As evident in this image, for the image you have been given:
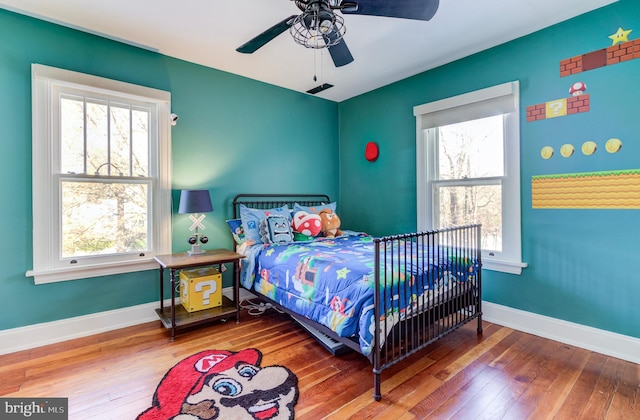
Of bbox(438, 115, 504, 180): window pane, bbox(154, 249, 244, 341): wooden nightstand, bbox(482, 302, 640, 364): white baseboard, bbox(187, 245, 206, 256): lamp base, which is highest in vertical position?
bbox(438, 115, 504, 180): window pane

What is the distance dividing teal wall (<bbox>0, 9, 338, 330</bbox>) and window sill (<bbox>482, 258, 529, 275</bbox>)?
228cm

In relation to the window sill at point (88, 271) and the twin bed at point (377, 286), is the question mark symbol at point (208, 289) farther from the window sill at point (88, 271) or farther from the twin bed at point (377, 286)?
the window sill at point (88, 271)

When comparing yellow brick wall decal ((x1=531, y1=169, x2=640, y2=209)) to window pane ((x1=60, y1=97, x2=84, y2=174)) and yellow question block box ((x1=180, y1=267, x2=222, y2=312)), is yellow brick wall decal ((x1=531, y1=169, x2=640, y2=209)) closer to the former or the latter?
yellow question block box ((x1=180, y1=267, x2=222, y2=312))

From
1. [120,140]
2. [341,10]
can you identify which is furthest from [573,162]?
[120,140]

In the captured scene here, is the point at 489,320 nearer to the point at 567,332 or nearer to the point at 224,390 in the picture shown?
the point at 567,332

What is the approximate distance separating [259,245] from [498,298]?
2.41m

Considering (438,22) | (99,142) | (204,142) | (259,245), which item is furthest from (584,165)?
(99,142)

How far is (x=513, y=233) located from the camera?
273 centimetres

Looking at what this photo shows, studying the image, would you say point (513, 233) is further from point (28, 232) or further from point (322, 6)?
point (28, 232)

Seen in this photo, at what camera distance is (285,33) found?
2.61 m

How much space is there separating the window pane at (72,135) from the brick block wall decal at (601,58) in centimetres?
414

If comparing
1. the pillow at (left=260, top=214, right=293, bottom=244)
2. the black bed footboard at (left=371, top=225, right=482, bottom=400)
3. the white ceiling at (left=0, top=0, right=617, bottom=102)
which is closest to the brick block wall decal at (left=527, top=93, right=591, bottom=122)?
the white ceiling at (left=0, top=0, right=617, bottom=102)

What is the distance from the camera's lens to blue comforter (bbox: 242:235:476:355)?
184 cm

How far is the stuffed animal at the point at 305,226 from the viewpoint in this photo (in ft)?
11.1
